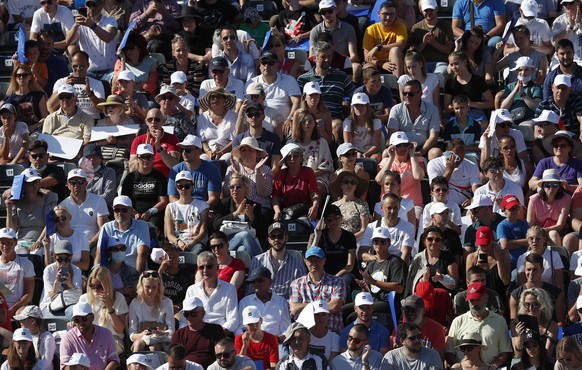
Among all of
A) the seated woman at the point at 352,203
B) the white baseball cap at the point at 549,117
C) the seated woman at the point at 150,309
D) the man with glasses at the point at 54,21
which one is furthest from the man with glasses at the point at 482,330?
the man with glasses at the point at 54,21

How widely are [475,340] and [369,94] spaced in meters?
4.76

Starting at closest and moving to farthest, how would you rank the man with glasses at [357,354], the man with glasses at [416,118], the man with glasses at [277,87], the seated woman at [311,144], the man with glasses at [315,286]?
the man with glasses at [357,354], the man with glasses at [315,286], the seated woman at [311,144], the man with glasses at [416,118], the man with glasses at [277,87]

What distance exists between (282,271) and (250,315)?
3.98ft

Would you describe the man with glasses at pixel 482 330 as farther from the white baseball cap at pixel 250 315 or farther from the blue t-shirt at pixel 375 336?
the white baseball cap at pixel 250 315

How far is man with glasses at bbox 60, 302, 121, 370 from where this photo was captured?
51.7 feet

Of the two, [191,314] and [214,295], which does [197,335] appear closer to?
[191,314]

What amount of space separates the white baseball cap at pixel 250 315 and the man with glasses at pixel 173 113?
3.83 meters

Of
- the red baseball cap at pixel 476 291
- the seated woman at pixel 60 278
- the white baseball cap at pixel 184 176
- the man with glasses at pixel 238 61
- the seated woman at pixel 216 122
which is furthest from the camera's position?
the man with glasses at pixel 238 61

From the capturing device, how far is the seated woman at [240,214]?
17.3m

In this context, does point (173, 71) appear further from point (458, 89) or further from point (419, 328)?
point (419, 328)

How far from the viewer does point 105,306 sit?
641 inches

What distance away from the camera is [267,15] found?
21.6m

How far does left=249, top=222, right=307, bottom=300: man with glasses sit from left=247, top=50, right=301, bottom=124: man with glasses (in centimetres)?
287

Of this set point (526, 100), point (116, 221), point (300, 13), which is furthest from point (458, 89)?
point (116, 221)
